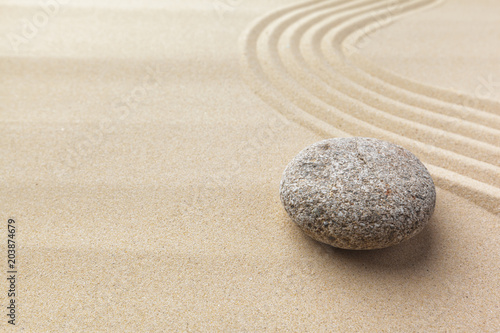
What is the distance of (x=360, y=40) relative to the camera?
10.1ft

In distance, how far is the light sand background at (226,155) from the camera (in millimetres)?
1557

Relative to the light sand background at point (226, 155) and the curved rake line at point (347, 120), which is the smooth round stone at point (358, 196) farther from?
the curved rake line at point (347, 120)

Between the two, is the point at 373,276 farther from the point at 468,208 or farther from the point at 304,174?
the point at 468,208

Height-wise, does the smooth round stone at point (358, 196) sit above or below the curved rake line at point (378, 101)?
below

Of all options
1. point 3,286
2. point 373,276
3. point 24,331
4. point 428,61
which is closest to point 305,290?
point 373,276

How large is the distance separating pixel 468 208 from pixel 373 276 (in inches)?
25.5

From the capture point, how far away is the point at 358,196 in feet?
5.07

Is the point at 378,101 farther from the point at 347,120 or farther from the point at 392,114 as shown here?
the point at 347,120

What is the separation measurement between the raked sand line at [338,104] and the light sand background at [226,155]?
13 millimetres

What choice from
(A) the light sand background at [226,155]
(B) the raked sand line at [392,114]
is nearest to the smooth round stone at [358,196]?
(A) the light sand background at [226,155]

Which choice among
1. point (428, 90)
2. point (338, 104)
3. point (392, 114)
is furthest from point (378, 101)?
point (428, 90)

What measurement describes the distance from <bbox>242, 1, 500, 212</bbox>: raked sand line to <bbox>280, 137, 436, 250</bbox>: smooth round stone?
47 cm

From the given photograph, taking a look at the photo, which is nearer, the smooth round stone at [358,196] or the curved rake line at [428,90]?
the smooth round stone at [358,196]

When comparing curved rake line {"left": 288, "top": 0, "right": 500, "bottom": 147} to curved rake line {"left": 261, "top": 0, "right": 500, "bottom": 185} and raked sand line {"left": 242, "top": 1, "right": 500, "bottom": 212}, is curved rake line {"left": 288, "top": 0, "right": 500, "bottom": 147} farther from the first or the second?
curved rake line {"left": 261, "top": 0, "right": 500, "bottom": 185}
